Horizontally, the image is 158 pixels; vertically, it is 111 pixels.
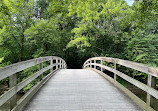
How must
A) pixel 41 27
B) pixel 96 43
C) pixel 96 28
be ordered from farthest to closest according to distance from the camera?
1. pixel 96 43
2. pixel 41 27
3. pixel 96 28

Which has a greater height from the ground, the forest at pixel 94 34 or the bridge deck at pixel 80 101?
the forest at pixel 94 34

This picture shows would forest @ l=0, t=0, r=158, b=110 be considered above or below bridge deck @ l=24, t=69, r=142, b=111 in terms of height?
above

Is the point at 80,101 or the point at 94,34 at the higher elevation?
the point at 94,34

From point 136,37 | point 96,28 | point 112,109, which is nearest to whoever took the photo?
point 112,109

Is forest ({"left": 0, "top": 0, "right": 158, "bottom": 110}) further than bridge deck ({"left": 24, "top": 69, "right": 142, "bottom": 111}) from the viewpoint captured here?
Yes

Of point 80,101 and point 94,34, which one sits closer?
point 80,101

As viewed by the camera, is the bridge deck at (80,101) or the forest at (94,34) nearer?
the bridge deck at (80,101)

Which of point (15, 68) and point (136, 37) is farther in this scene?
point (136, 37)

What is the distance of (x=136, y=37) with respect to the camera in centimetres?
1362

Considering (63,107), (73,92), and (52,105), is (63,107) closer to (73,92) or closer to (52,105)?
(52,105)

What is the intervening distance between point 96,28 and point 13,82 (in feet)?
43.3

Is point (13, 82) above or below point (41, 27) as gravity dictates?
below

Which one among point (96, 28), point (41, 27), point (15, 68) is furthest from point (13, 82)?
point (41, 27)


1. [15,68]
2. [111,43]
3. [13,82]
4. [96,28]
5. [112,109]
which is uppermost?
[96,28]
